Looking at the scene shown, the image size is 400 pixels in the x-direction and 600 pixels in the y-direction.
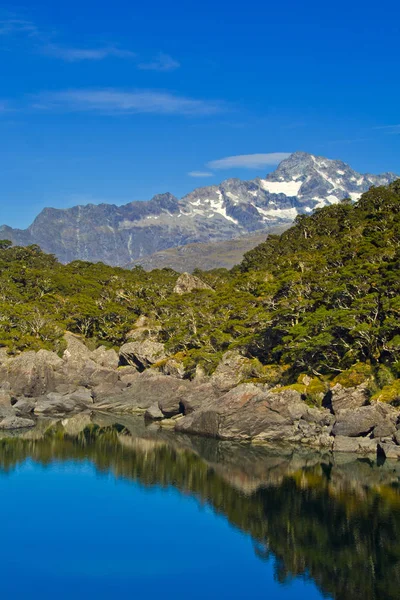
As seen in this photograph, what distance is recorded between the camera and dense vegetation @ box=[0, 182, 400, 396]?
6612 centimetres

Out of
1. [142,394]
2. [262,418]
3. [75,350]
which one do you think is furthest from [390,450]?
[75,350]

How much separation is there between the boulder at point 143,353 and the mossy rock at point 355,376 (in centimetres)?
3116

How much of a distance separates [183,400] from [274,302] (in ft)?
68.9

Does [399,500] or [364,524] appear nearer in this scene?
[364,524]

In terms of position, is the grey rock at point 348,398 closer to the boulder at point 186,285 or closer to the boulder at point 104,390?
the boulder at point 104,390

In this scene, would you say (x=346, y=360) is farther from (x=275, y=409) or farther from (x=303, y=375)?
(x=275, y=409)

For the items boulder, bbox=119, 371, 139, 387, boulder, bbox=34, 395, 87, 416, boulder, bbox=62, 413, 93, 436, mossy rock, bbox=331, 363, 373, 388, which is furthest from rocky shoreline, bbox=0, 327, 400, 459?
boulder, bbox=62, 413, 93, 436

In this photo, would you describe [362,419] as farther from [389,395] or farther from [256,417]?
[256,417]

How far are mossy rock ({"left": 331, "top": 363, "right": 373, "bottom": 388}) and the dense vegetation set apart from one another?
0.42 meters

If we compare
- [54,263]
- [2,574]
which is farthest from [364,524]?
[54,263]

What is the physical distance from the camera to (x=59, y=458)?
2315 inches

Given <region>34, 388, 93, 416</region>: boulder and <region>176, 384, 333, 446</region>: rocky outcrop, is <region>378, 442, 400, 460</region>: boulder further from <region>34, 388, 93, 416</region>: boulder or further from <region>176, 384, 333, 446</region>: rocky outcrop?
<region>34, 388, 93, 416</region>: boulder

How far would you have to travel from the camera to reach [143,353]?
89.4 metres

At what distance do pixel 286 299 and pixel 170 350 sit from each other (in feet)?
60.7
